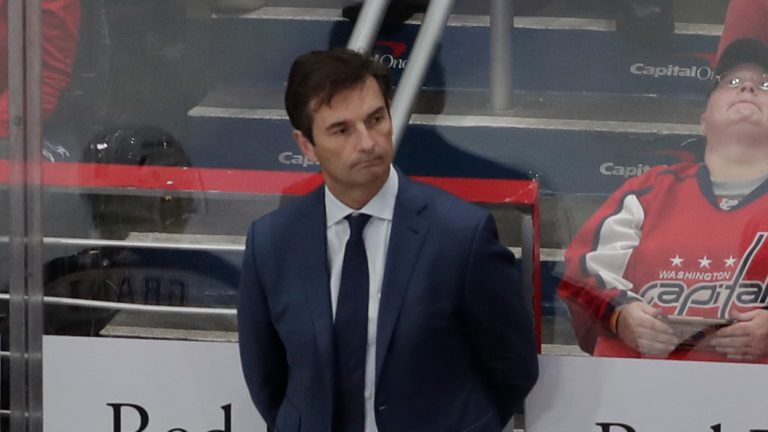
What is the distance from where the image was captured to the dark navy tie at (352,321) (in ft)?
9.89

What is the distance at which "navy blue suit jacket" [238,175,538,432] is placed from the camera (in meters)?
2.97

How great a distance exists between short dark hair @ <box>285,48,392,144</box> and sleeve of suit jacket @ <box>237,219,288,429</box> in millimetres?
339

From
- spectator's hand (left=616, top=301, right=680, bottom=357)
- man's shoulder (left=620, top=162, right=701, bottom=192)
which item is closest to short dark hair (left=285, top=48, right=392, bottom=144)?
man's shoulder (left=620, top=162, right=701, bottom=192)

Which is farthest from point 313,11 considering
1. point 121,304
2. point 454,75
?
point 121,304

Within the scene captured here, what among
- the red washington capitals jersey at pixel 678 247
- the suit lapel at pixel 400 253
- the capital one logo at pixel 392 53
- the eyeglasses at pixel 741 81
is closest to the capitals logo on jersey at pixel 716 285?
the red washington capitals jersey at pixel 678 247

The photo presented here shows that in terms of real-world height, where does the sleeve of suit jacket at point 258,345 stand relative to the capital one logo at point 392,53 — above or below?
below

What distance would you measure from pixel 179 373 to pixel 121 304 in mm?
225

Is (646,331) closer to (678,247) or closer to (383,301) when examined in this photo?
(678,247)

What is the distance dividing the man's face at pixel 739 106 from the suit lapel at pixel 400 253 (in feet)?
2.49

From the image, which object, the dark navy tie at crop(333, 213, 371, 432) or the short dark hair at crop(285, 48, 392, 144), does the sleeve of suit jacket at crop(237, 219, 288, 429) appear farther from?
the short dark hair at crop(285, 48, 392, 144)

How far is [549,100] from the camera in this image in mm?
3418

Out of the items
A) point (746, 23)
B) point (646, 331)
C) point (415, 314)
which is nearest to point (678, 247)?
point (646, 331)

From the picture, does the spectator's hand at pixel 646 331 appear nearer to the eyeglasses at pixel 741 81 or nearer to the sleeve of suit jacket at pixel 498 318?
the sleeve of suit jacket at pixel 498 318

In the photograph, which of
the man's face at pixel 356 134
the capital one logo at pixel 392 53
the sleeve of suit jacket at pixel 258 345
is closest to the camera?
the man's face at pixel 356 134
